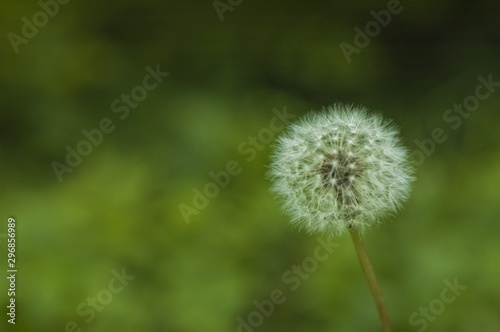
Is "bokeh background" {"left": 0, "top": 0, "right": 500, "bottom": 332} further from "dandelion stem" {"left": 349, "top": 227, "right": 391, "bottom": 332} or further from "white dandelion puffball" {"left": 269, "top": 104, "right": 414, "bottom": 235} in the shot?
"dandelion stem" {"left": 349, "top": 227, "right": 391, "bottom": 332}

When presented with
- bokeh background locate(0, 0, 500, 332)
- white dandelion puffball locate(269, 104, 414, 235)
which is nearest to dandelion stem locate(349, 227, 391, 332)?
white dandelion puffball locate(269, 104, 414, 235)

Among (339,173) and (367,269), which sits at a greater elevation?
(339,173)

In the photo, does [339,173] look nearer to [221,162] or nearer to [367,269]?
[367,269]

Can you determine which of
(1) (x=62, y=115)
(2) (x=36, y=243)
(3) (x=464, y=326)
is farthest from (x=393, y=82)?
(2) (x=36, y=243)

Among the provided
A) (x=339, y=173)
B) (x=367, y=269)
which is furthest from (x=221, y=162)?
(x=367, y=269)

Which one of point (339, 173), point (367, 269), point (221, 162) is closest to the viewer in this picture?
point (367, 269)

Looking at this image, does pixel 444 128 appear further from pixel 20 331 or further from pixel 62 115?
pixel 20 331
